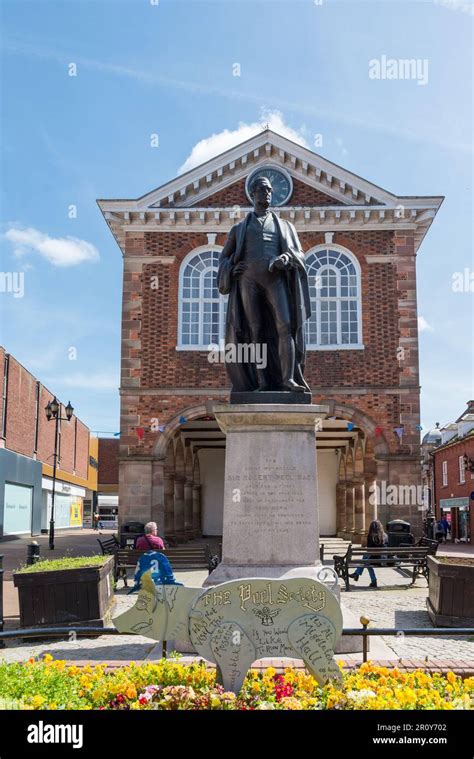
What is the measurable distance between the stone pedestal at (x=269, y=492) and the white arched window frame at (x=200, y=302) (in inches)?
634

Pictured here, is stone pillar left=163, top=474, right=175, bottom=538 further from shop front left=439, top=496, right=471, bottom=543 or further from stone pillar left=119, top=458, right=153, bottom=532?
shop front left=439, top=496, right=471, bottom=543

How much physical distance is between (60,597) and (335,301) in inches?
636

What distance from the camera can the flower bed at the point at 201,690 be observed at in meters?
4.71

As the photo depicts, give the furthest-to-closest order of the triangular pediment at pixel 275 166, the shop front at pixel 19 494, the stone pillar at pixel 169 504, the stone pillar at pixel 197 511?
the shop front at pixel 19 494 < the stone pillar at pixel 197 511 < the triangular pediment at pixel 275 166 < the stone pillar at pixel 169 504

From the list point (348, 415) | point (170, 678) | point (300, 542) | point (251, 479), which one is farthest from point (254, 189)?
point (348, 415)

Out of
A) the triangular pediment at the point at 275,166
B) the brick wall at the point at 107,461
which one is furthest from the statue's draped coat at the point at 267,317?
the brick wall at the point at 107,461

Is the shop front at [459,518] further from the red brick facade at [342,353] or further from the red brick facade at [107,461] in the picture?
the red brick facade at [107,461]

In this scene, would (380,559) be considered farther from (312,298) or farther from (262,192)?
(312,298)

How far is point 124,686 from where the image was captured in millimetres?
5031

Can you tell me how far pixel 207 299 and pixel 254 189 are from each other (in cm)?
1547

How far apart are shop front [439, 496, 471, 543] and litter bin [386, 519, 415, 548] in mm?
20336

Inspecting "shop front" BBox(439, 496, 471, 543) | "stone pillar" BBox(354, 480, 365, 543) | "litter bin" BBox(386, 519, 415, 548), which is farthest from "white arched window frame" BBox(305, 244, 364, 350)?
"shop front" BBox(439, 496, 471, 543)
